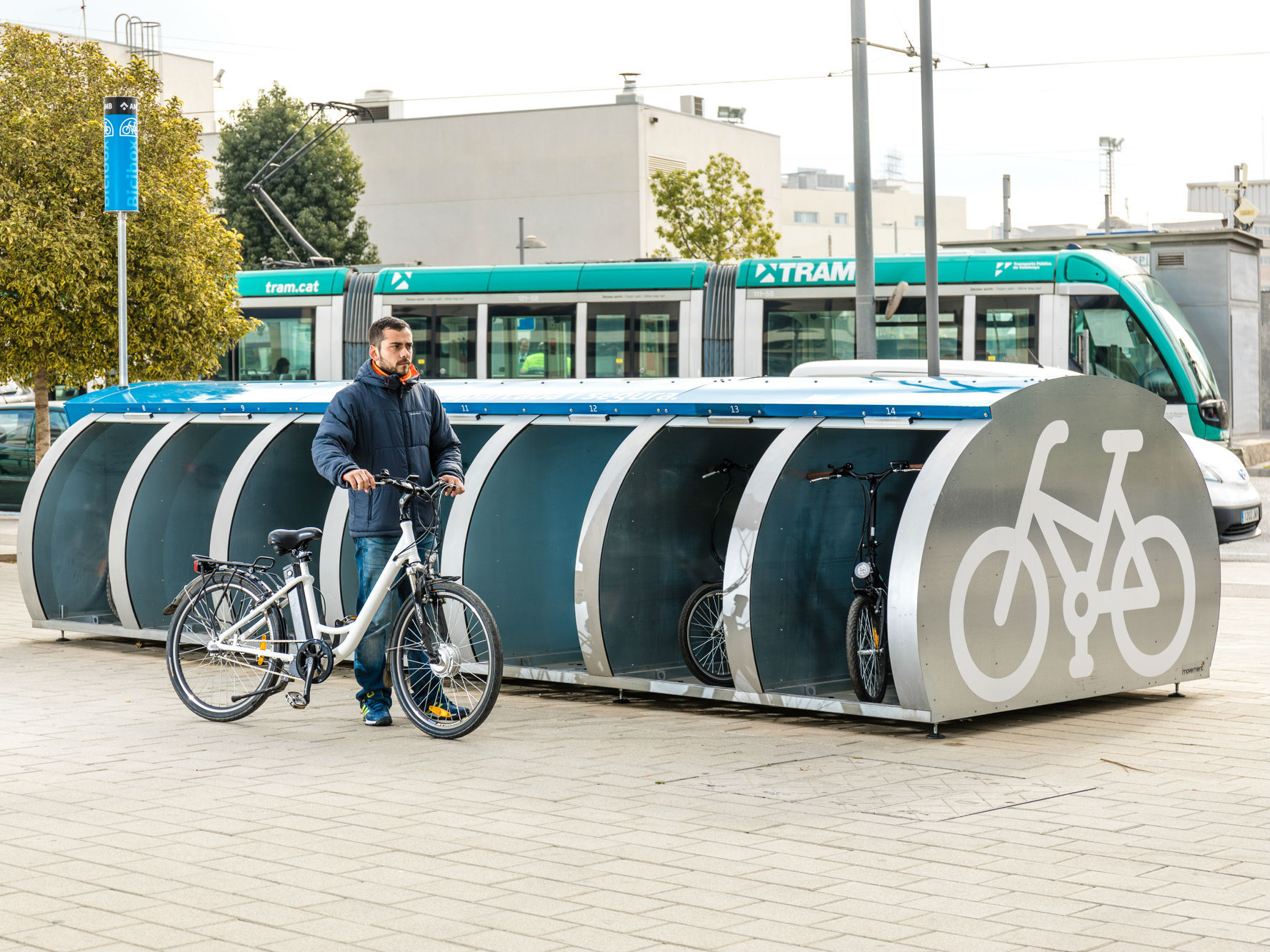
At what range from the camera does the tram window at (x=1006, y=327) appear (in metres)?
18.9

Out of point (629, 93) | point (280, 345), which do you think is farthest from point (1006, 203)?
point (280, 345)

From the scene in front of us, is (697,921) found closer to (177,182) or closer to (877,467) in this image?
(877,467)

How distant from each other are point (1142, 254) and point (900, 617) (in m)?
22.5

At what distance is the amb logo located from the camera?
19.9 m

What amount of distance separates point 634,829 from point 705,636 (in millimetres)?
2965

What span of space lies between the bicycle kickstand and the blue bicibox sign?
6.24m

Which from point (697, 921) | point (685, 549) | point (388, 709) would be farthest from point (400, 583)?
point (697, 921)

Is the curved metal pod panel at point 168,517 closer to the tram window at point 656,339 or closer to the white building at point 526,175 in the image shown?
the tram window at point 656,339

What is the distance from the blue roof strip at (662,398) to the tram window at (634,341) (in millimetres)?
10383

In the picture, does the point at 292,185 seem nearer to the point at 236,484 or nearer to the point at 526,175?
the point at 526,175

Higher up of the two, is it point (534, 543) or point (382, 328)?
point (382, 328)

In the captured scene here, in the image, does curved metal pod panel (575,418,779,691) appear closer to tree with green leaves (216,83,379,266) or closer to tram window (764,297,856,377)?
tram window (764,297,856,377)

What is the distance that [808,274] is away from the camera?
19938 mm

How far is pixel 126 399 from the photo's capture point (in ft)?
33.9
